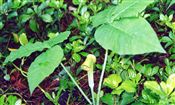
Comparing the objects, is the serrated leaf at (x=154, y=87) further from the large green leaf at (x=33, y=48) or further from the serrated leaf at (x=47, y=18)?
the serrated leaf at (x=47, y=18)

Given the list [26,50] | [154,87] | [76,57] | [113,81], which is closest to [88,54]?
[76,57]

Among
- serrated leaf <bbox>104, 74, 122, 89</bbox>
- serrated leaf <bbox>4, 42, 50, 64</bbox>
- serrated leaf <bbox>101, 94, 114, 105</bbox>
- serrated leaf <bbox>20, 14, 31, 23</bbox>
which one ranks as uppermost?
serrated leaf <bbox>4, 42, 50, 64</bbox>

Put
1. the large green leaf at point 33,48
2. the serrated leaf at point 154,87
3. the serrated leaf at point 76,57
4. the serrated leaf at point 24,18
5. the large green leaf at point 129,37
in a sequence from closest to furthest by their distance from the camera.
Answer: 1. the large green leaf at point 129,37
2. the serrated leaf at point 154,87
3. the large green leaf at point 33,48
4. the serrated leaf at point 76,57
5. the serrated leaf at point 24,18

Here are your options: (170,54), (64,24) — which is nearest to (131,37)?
(170,54)

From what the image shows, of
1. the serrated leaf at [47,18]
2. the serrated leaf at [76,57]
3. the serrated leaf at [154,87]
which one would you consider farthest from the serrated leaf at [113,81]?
the serrated leaf at [47,18]

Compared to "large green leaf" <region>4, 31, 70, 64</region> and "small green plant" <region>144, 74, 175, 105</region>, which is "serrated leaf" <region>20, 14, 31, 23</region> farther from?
"small green plant" <region>144, 74, 175, 105</region>

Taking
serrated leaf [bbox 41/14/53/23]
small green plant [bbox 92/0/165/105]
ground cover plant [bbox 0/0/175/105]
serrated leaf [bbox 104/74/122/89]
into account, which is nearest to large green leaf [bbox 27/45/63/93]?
ground cover plant [bbox 0/0/175/105]

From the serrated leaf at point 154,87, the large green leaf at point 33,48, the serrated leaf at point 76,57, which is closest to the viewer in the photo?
the serrated leaf at point 154,87
